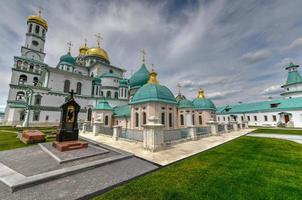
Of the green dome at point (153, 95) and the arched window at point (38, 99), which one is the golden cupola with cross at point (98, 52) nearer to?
the arched window at point (38, 99)

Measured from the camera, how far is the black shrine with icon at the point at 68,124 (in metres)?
9.29

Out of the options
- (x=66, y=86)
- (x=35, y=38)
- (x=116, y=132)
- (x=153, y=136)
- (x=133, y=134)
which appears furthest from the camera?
(x=35, y=38)

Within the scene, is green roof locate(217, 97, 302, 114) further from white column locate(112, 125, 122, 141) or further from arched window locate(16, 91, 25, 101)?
arched window locate(16, 91, 25, 101)

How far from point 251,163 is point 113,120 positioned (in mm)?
20283

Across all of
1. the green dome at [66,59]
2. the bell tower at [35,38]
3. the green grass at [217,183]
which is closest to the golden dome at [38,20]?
the bell tower at [35,38]

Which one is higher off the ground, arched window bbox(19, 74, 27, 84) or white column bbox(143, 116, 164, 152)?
arched window bbox(19, 74, 27, 84)

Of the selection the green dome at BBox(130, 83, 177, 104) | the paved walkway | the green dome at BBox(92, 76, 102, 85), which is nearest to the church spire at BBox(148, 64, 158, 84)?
the green dome at BBox(130, 83, 177, 104)

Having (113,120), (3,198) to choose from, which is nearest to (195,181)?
(3,198)

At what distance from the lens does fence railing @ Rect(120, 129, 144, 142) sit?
1071 centimetres

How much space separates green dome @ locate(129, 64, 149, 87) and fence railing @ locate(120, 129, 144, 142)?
44.6 feet

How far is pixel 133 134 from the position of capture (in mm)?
11258

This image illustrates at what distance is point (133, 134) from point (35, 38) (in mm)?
45915

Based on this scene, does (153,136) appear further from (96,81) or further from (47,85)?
(96,81)

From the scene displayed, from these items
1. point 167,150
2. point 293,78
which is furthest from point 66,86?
point 293,78
